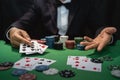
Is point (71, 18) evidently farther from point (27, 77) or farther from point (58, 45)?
point (27, 77)

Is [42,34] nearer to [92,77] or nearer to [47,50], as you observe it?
[47,50]

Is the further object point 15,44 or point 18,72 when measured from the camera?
point 15,44

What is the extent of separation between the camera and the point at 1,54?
6.72 feet

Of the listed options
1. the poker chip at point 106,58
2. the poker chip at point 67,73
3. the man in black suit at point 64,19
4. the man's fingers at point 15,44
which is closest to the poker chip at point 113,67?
the poker chip at point 106,58

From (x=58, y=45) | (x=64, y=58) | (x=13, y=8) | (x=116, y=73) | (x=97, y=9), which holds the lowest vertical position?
(x=116, y=73)

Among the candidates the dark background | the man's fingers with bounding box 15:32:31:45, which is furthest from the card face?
the dark background

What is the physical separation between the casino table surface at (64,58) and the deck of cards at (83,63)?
0.11ft

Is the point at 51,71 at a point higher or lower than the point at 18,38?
lower

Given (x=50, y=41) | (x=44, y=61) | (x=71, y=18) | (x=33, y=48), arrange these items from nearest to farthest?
(x=44, y=61) < (x=33, y=48) < (x=50, y=41) < (x=71, y=18)

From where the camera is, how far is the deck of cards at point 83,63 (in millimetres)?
1682

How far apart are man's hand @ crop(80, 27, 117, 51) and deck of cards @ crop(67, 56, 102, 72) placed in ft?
0.53

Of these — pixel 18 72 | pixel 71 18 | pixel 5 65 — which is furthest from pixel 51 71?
pixel 71 18

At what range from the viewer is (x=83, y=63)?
5.81ft

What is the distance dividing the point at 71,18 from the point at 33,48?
817 mm
